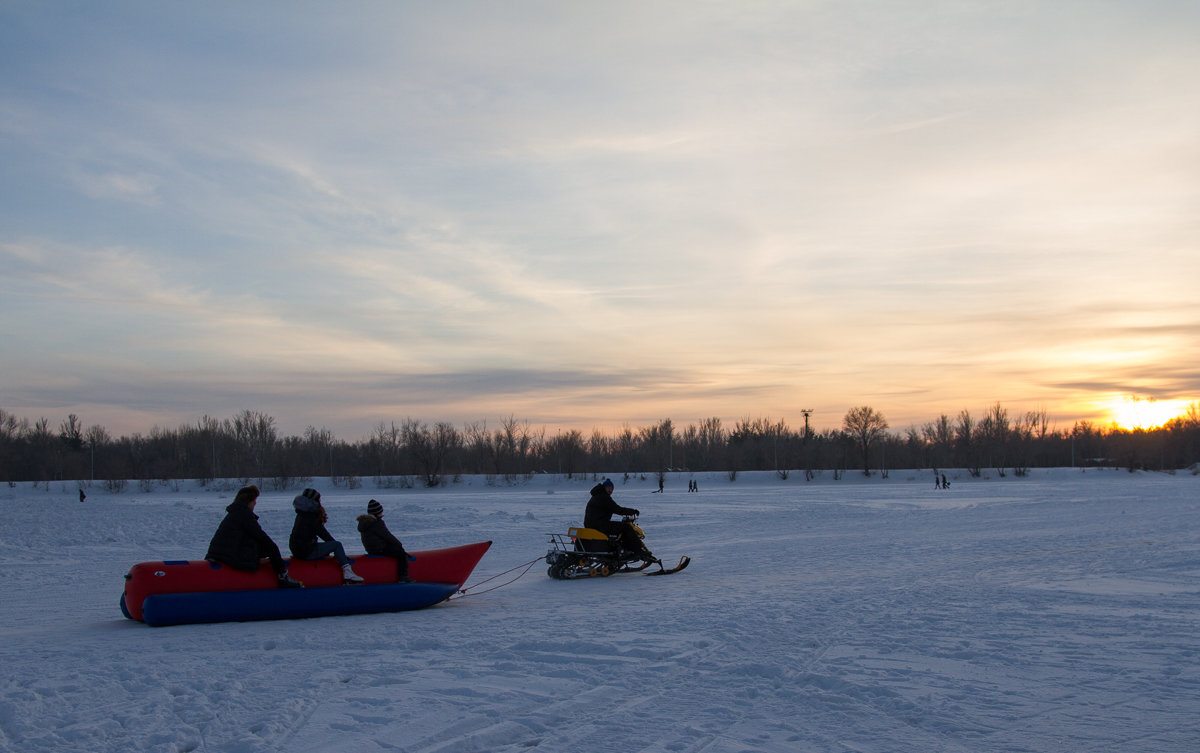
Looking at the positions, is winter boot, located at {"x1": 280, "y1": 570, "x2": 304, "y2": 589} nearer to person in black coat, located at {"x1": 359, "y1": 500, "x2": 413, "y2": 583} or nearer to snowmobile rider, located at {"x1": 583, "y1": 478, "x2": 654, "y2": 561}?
person in black coat, located at {"x1": 359, "y1": 500, "x2": 413, "y2": 583}

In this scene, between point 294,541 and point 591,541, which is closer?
point 294,541

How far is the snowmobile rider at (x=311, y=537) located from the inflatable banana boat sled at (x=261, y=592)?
0.09 meters

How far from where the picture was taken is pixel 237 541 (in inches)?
382

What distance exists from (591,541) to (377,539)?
3.89 m

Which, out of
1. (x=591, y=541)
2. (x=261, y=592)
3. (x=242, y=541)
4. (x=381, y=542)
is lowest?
(x=261, y=592)

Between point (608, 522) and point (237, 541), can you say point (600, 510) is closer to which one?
point (608, 522)

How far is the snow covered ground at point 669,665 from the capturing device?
5203mm

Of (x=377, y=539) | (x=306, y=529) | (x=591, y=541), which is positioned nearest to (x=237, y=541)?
(x=306, y=529)

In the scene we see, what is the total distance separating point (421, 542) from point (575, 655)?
41.9 feet

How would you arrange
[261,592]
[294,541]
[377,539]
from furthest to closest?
[377,539] < [294,541] < [261,592]

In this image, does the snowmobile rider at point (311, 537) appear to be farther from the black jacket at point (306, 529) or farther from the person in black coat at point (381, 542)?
the person in black coat at point (381, 542)

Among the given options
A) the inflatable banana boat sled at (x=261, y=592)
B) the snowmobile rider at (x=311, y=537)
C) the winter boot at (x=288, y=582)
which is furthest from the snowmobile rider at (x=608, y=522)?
the winter boot at (x=288, y=582)

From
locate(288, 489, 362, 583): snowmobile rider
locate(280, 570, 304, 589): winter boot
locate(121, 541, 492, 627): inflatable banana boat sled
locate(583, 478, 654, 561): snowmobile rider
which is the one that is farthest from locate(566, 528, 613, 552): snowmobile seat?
locate(280, 570, 304, 589): winter boot

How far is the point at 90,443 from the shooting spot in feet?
318
